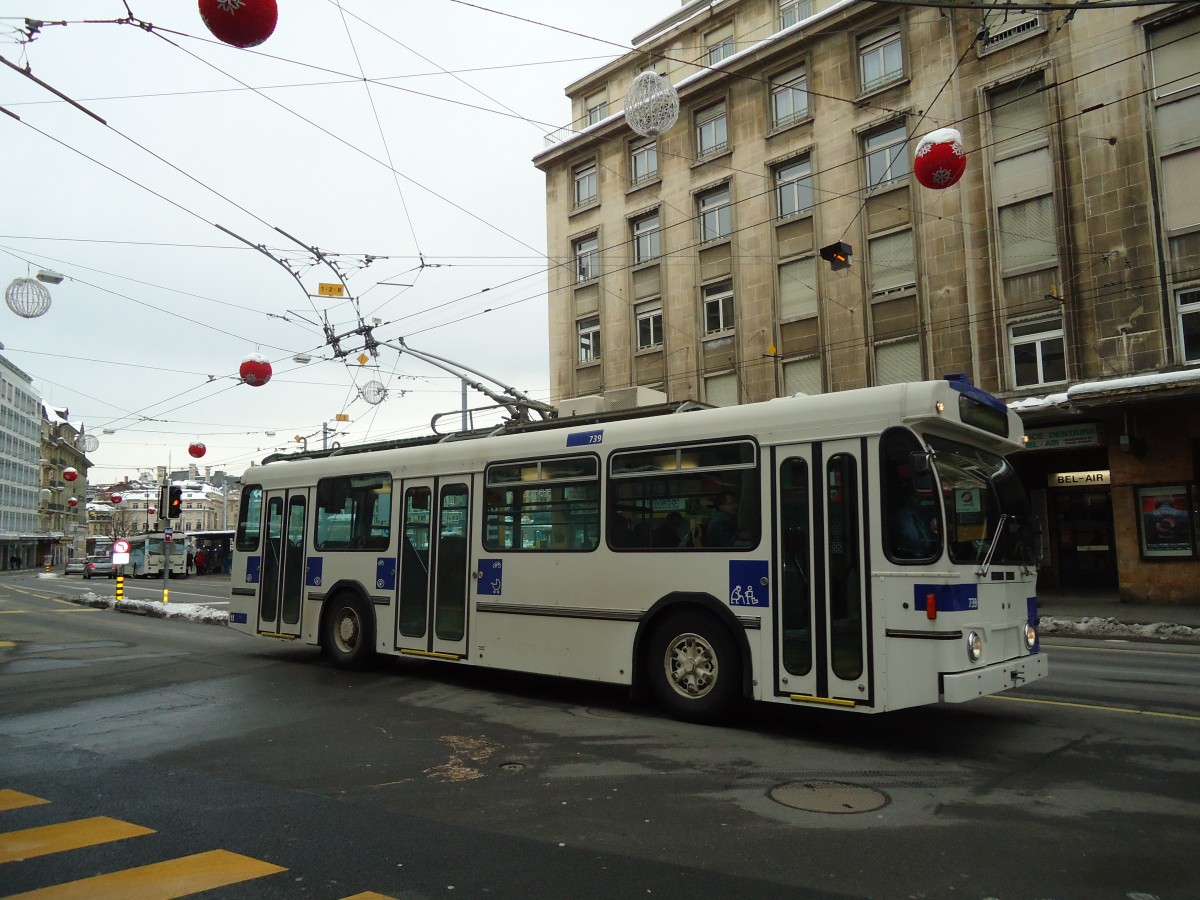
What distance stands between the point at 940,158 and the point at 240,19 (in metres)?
9.84

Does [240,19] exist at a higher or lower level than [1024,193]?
lower

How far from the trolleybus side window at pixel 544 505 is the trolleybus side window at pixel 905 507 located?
2942 mm

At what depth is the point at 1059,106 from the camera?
19.6m

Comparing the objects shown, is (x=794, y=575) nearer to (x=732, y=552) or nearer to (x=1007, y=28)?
(x=732, y=552)

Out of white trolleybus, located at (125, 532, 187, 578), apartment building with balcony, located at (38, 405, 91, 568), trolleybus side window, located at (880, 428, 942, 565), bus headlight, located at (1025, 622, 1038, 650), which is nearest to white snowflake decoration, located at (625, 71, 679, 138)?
trolleybus side window, located at (880, 428, 942, 565)

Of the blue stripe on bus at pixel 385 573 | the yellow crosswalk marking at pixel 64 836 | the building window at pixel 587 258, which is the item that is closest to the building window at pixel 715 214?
the building window at pixel 587 258

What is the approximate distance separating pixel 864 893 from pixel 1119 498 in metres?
18.4

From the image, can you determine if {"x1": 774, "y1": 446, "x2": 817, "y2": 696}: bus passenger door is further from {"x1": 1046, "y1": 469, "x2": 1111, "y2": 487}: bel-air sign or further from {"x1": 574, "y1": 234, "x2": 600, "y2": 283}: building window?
{"x1": 574, "y1": 234, "x2": 600, "y2": 283}: building window

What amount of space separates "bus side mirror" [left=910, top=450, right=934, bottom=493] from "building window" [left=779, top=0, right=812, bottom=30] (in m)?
23.1

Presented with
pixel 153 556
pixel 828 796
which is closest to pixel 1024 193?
pixel 828 796

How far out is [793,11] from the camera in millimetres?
25844

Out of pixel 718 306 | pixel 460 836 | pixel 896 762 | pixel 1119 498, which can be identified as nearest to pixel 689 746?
pixel 896 762

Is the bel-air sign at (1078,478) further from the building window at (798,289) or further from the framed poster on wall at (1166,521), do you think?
the building window at (798,289)

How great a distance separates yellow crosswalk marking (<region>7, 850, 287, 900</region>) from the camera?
405cm
